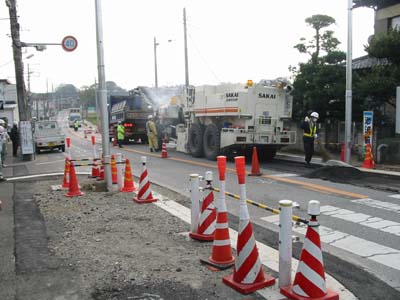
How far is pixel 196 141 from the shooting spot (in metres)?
18.2

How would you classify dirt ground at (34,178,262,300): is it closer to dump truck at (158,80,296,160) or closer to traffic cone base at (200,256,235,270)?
traffic cone base at (200,256,235,270)

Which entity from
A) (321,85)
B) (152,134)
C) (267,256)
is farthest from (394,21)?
(267,256)

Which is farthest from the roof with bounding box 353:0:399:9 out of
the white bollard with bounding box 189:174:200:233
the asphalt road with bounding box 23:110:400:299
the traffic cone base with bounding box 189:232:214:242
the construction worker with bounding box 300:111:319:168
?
the traffic cone base with bounding box 189:232:214:242

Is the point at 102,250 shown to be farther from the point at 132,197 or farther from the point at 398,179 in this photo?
the point at 398,179

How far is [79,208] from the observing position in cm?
815

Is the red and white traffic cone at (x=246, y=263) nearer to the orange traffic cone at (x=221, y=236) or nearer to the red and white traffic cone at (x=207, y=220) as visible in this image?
the orange traffic cone at (x=221, y=236)

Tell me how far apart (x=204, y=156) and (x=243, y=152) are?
160cm

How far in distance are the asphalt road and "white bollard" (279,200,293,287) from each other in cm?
73

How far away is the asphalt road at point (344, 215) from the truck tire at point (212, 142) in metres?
2.13

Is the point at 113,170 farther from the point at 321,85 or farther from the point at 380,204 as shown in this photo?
the point at 321,85

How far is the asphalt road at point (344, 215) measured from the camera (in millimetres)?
4953

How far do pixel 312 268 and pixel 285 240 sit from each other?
362mm

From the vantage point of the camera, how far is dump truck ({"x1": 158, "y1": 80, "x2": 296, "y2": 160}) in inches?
612

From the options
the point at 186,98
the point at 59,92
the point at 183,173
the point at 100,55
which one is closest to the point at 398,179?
the point at 183,173
